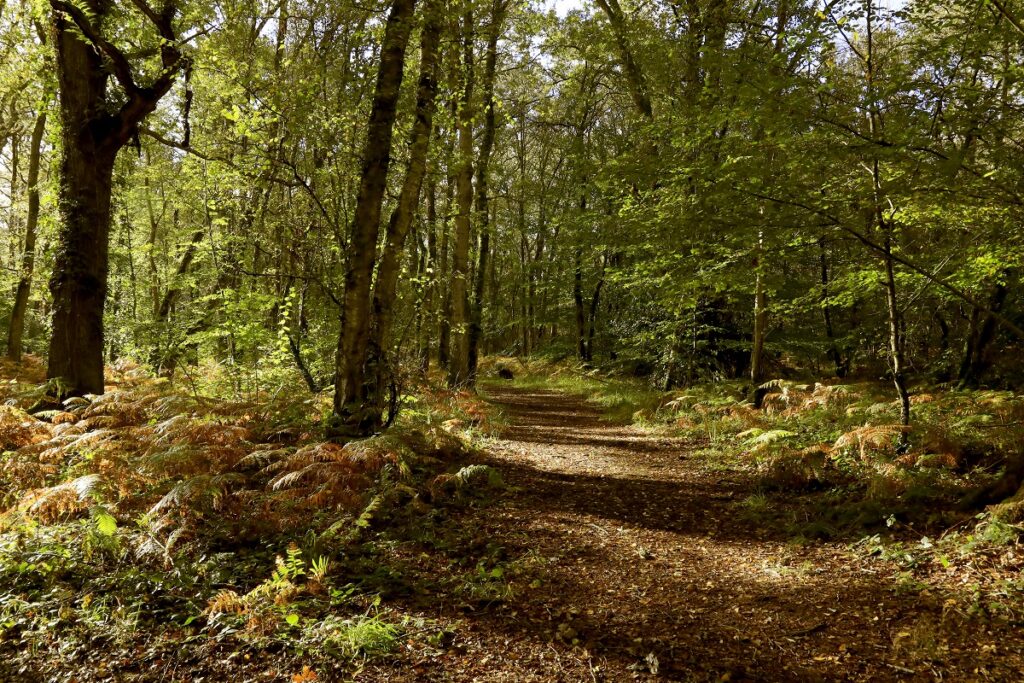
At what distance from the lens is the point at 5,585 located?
369cm

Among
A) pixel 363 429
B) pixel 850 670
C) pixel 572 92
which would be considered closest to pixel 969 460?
pixel 850 670

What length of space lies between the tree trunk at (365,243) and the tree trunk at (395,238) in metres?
0.17

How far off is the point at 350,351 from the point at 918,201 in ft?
21.9

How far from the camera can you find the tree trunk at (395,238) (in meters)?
6.85

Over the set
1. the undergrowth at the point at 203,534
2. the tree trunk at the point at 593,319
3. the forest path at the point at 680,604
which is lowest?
the forest path at the point at 680,604

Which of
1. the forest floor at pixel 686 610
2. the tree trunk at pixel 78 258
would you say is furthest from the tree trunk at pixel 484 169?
the forest floor at pixel 686 610

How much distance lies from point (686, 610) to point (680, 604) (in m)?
0.09

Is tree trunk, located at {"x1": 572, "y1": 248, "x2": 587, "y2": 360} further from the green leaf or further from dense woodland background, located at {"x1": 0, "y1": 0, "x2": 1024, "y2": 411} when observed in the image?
the green leaf

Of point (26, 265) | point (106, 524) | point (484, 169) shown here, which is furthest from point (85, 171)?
point (26, 265)

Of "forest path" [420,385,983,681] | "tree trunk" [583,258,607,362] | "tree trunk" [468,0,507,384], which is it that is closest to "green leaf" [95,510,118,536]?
"forest path" [420,385,983,681]

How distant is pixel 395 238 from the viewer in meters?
7.00

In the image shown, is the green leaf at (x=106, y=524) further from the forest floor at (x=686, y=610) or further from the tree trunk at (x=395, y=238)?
the tree trunk at (x=395, y=238)

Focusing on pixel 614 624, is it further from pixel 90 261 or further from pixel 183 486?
pixel 90 261

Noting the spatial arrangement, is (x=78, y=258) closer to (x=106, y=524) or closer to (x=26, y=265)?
(x=106, y=524)
